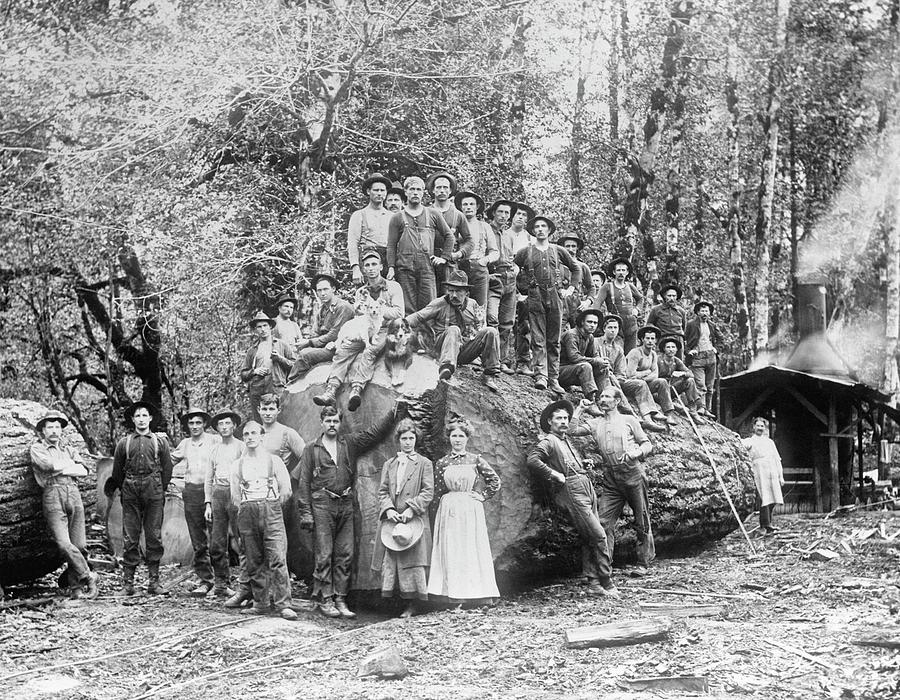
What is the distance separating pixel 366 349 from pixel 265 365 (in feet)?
7.09

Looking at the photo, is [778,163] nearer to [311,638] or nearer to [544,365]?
[544,365]

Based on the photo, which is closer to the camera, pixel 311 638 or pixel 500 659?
pixel 500 659

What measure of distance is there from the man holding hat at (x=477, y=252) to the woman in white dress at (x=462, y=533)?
240 centimetres

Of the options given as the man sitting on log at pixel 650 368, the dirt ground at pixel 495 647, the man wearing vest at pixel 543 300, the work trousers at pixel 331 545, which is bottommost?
the dirt ground at pixel 495 647

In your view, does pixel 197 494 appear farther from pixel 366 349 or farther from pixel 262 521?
pixel 366 349

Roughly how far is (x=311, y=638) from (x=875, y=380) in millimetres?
25555

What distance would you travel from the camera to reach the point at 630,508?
12.7m

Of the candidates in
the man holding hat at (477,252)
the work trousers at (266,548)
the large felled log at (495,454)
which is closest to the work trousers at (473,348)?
the large felled log at (495,454)

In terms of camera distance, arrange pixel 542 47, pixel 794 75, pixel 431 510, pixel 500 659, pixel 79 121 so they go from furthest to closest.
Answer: pixel 794 75, pixel 542 47, pixel 79 121, pixel 431 510, pixel 500 659

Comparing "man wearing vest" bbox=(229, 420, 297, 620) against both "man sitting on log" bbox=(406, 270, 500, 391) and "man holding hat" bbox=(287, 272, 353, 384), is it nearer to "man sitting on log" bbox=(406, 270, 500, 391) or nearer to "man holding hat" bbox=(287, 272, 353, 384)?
"man sitting on log" bbox=(406, 270, 500, 391)

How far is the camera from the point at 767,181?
83.9 ft

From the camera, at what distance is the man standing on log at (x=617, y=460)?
39.0 feet

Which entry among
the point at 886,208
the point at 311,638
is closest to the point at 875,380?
the point at 886,208

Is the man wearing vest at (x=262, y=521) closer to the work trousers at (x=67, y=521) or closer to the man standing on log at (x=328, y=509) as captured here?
the man standing on log at (x=328, y=509)
